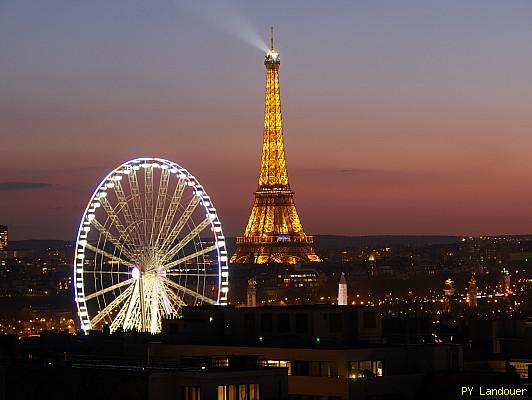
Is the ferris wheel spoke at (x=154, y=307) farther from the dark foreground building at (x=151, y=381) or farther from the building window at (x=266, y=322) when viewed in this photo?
the dark foreground building at (x=151, y=381)

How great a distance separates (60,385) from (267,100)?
127759 millimetres

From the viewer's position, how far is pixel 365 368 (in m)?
44.7

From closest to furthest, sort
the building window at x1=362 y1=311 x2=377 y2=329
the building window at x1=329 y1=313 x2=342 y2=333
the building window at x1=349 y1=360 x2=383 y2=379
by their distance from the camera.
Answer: the building window at x1=349 y1=360 x2=383 y2=379
the building window at x1=329 y1=313 x2=342 y2=333
the building window at x1=362 y1=311 x2=377 y2=329

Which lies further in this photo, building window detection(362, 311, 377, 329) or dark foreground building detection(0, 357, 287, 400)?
building window detection(362, 311, 377, 329)

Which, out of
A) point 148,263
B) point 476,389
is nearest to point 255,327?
point 476,389

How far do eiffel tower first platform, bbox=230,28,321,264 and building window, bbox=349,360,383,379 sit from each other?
122236mm

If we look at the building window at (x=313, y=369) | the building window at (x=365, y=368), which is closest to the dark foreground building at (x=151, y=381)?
the building window at (x=313, y=369)

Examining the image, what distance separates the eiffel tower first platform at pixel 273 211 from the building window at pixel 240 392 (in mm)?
128563

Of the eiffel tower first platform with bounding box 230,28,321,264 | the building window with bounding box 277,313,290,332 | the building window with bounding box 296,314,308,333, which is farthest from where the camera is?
the eiffel tower first platform with bounding box 230,28,321,264

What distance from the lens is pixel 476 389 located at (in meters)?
40.9

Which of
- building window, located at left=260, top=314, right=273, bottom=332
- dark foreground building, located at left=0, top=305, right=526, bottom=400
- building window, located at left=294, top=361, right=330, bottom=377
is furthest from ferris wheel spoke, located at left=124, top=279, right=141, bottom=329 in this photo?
building window, located at left=294, top=361, right=330, bottom=377

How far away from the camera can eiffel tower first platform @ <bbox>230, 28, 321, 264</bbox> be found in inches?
6599

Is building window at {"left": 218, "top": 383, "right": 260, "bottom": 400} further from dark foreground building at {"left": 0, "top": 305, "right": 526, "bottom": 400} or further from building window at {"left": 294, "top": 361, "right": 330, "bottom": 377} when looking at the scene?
building window at {"left": 294, "top": 361, "right": 330, "bottom": 377}

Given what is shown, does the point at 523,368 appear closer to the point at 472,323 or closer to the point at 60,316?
the point at 472,323
